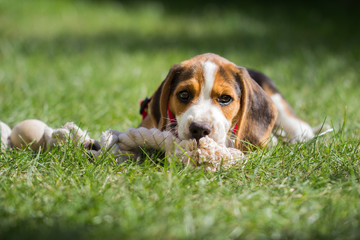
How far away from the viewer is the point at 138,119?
5.16m

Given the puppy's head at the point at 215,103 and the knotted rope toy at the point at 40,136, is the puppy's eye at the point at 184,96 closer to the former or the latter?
the puppy's head at the point at 215,103

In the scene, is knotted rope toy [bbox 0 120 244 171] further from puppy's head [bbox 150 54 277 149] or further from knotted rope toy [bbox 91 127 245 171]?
puppy's head [bbox 150 54 277 149]

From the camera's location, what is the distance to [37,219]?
2572 mm

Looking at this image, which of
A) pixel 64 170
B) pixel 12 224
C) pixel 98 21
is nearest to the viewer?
pixel 12 224

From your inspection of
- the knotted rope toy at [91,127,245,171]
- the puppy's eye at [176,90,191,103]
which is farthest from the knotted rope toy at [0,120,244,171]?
the puppy's eye at [176,90,191,103]

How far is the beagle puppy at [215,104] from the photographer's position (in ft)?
11.6

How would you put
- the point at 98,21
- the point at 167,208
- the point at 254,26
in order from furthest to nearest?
the point at 98,21 < the point at 254,26 < the point at 167,208

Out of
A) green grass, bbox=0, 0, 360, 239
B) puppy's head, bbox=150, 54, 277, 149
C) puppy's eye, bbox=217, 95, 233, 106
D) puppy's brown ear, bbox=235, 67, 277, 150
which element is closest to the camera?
green grass, bbox=0, 0, 360, 239

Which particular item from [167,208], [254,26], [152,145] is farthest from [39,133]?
[254,26]

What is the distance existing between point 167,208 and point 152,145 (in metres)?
1.01

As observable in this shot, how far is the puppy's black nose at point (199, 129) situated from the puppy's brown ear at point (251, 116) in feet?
1.64

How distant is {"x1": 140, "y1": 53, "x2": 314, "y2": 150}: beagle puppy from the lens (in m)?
3.54

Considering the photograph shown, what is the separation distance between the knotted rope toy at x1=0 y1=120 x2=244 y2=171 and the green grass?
10 centimetres

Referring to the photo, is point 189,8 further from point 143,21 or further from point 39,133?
point 39,133
